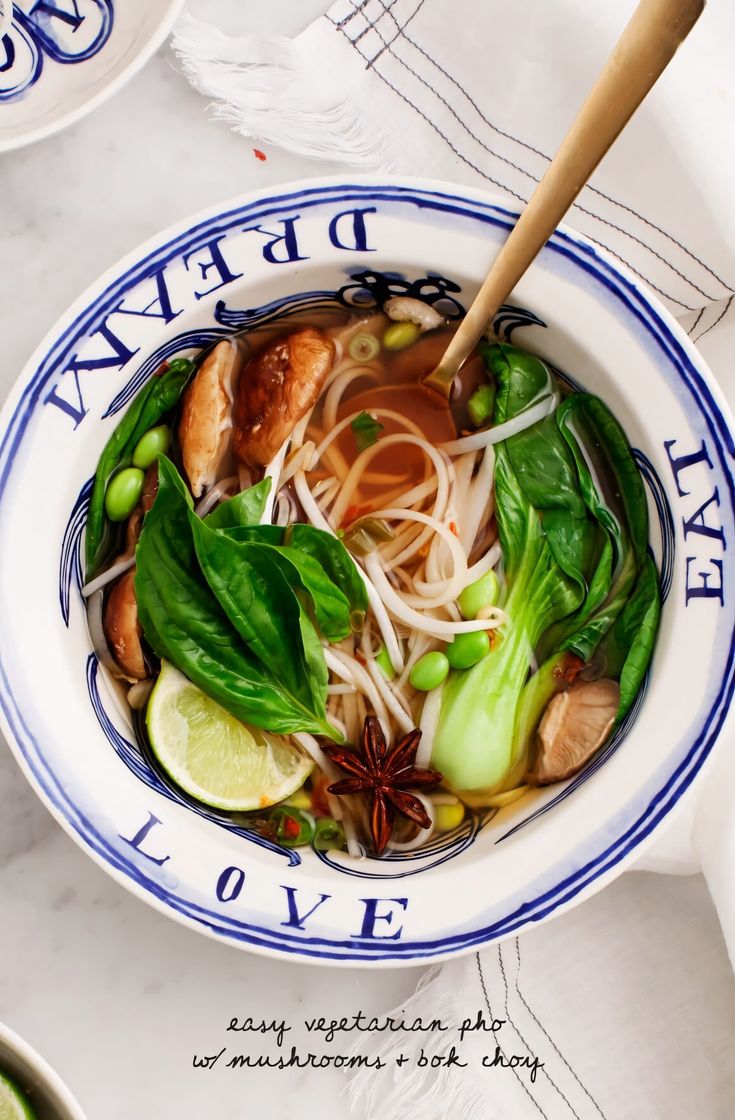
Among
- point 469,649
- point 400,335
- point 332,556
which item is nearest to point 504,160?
point 400,335

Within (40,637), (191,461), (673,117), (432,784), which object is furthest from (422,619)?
(673,117)

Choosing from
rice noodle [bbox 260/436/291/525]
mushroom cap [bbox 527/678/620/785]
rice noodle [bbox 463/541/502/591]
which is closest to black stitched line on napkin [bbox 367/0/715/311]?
rice noodle [bbox 463/541/502/591]

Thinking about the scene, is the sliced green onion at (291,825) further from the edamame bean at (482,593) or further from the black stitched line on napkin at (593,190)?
the black stitched line on napkin at (593,190)

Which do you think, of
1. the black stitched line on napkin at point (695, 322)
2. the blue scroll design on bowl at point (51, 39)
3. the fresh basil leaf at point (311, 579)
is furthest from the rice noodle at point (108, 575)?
the black stitched line on napkin at point (695, 322)

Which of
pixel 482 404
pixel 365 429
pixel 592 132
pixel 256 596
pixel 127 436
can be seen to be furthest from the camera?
pixel 365 429

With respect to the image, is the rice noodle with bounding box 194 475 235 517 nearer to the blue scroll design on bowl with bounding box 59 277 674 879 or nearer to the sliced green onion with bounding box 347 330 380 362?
the blue scroll design on bowl with bounding box 59 277 674 879

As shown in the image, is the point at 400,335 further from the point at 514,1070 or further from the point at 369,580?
the point at 514,1070

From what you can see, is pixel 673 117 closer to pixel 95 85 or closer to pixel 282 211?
pixel 282 211
